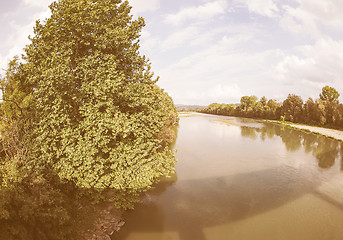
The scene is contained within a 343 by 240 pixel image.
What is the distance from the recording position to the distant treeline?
79125 mm

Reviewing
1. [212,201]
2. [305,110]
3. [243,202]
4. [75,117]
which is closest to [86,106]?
[75,117]

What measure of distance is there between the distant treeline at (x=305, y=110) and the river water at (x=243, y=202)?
5830 centimetres

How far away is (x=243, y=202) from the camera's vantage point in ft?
65.3

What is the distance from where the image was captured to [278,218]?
1723 cm

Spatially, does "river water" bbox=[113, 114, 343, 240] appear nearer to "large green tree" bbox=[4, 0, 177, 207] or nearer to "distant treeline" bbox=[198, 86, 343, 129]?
"large green tree" bbox=[4, 0, 177, 207]

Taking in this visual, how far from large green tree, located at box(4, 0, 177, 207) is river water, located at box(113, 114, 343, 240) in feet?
16.6

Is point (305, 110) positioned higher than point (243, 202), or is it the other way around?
point (305, 110)

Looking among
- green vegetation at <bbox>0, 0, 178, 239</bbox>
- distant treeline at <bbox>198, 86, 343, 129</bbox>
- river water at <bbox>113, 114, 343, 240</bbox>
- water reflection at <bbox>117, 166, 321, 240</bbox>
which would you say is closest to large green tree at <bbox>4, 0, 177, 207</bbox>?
green vegetation at <bbox>0, 0, 178, 239</bbox>

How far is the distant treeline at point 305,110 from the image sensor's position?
260 ft

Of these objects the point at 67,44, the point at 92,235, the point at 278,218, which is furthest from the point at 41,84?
the point at 278,218

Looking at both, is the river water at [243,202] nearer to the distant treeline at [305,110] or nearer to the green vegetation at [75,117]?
the green vegetation at [75,117]

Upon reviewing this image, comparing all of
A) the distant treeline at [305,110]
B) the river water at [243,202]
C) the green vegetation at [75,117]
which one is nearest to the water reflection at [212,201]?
the river water at [243,202]

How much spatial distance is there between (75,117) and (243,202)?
18382 mm

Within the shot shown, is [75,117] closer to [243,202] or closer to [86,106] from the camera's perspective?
[86,106]
